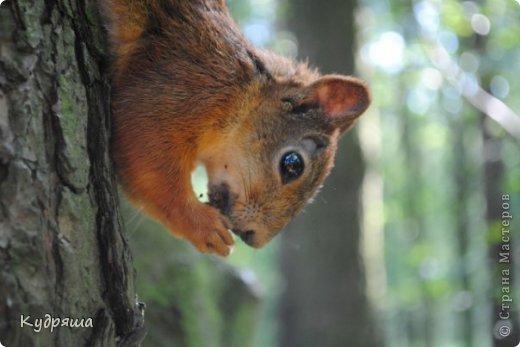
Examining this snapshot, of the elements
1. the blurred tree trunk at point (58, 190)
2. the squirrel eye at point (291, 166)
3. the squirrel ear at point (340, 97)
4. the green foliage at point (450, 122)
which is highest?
the green foliage at point (450, 122)

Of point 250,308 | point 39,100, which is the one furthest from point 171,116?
point 250,308

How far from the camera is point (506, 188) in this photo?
4.41 meters

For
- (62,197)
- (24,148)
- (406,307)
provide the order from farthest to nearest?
(406,307)
(62,197)
(24,148)

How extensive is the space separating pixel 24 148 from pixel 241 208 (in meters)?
1.08

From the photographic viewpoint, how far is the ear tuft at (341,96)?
8.63 feet

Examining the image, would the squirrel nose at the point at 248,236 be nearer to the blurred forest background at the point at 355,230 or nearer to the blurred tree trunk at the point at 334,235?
the blurred forest background at the point at 355,230

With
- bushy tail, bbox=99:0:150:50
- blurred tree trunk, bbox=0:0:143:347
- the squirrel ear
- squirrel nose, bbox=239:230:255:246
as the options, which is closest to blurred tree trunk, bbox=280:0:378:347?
the squirrel ear

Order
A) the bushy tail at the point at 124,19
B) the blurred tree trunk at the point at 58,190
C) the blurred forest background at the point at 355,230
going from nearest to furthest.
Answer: the blurred tree trunk at the point at 58,190, the bushy tail at the point at 124,19, the blurred forest background at the point at 355,230

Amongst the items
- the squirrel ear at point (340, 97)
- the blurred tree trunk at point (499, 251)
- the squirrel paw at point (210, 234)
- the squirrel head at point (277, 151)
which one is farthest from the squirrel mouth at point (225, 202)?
the blurred tree trunk at point (499, 251)

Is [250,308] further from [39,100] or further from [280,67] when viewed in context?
[39,100]

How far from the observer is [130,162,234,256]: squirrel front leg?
2.22 meters

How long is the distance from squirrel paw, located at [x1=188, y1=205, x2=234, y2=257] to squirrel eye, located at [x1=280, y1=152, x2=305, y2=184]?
0.35 m

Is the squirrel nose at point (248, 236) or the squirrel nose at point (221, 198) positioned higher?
the squirrel nose at point (221, 198)

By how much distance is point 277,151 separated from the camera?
2.59 meters
